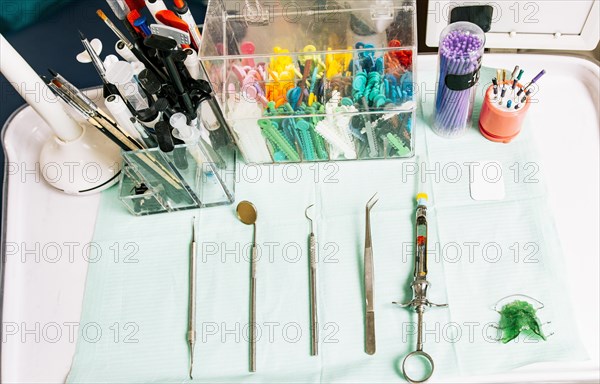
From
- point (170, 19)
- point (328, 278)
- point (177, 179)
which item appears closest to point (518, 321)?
point (328, 278)

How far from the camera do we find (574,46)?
913 mm

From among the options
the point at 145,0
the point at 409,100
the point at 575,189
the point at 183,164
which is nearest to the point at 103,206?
the point at 183,164

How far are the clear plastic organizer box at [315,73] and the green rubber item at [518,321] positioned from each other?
0.28m

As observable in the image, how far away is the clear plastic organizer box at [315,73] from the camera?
2.60ft

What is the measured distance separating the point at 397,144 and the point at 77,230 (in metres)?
0.52

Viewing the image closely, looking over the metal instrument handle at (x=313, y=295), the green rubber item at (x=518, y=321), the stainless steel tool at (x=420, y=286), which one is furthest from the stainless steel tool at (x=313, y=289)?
the green rubber item at (x=518, y=321)

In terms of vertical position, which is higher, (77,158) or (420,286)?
(77,158)

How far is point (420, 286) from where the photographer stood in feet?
2.45

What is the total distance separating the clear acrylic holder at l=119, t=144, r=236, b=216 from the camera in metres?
0.79

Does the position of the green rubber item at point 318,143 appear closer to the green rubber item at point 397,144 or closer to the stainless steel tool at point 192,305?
the green rubber item at point 397,144

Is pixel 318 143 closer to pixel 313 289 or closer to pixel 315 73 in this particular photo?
pixel 315 73

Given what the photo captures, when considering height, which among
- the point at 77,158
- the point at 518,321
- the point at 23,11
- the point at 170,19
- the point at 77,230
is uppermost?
the point at 23,11

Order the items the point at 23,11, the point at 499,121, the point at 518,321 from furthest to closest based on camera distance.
→ 1. the point at 23,11
2. the point at 499,121
3. the point at 518,321

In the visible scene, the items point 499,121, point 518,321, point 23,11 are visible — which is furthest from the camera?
point 23,11
